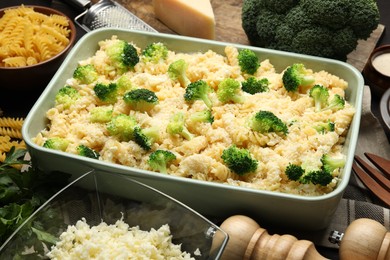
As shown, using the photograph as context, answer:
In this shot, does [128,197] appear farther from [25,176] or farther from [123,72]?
[123,72]

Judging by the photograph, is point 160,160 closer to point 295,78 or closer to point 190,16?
point 295,78

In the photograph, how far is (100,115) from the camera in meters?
2.45

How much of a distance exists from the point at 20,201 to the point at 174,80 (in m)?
0.85

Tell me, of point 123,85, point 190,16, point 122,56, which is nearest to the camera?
point 123,85

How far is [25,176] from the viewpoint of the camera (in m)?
2.29

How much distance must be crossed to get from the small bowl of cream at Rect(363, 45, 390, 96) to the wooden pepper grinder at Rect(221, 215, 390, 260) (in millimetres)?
1080

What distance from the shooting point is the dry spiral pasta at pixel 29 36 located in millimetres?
2805

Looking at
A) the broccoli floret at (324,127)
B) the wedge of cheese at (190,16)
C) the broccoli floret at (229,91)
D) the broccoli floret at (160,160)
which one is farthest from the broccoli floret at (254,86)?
the wedge of cheese at (190,16)

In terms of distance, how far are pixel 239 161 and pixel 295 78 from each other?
0.54m

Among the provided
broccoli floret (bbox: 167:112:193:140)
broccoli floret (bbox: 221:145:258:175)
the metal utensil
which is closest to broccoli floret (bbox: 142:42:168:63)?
broccoli floret (bbox: 167:112:193:140)

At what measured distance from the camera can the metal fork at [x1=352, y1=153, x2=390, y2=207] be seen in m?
2.42

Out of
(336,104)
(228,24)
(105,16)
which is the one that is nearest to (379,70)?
(336,104)

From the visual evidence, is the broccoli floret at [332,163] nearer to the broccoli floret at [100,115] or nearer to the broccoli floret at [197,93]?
the broccoli floret at [197,93]

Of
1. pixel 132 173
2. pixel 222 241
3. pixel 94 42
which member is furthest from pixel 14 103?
pixel 222 241
